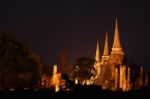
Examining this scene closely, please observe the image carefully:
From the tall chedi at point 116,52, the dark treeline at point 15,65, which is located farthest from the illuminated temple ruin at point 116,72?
the dark treeline at point 15,65

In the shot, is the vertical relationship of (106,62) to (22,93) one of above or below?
above

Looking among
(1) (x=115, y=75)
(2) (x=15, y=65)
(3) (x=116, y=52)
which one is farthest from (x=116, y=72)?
(2) (x=15, y=65)

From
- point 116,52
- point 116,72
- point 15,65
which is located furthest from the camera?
point 116,52

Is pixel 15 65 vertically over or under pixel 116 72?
under

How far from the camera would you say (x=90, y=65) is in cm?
8625

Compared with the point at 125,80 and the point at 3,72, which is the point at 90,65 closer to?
the point at 125,80

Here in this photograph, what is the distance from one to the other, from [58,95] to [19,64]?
963 cm

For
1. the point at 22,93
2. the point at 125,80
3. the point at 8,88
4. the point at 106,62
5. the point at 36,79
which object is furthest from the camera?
the point at 106,62

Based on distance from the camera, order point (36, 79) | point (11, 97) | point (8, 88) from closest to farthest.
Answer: point (11, 97) < point (8, 88) < point (36, 79)

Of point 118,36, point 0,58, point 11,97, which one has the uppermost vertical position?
point 118,36

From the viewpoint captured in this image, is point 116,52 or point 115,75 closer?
point 115,75

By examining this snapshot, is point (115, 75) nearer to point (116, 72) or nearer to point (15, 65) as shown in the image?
point (116, 72)

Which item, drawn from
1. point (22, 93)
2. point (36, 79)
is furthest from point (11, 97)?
point (36, 79)

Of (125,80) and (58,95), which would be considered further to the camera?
(125,80)
